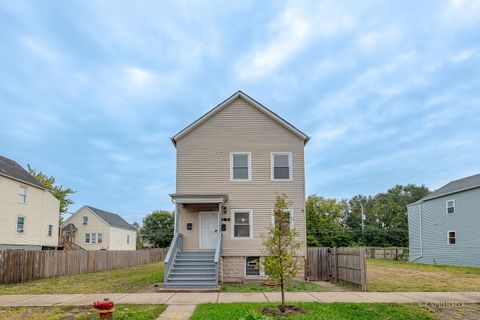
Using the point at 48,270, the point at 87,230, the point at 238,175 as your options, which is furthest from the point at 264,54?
the point at 87,230

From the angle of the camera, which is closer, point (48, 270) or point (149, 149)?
point (48, 270)

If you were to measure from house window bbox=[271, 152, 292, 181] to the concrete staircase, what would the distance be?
4.56 meters

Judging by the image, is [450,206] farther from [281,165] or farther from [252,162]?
[252,162]

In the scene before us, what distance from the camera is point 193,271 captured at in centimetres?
1480

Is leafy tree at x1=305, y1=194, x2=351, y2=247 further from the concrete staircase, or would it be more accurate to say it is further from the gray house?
the concrete staircase

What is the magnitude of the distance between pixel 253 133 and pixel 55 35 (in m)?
9.93

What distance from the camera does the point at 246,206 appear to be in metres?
17.0

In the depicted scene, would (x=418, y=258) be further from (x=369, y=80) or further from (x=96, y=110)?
(x=96, y=110)

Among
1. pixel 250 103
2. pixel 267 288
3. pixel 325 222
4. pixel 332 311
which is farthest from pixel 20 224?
pixel 325 222

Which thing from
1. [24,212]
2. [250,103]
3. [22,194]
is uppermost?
[250,103]

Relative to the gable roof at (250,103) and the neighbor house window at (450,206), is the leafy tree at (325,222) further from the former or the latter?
the gable roof at (250,103)

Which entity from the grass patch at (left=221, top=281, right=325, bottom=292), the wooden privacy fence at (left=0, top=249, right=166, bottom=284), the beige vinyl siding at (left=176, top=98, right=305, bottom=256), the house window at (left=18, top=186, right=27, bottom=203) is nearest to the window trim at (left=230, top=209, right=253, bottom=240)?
the beige vinyl siding at (left=176, top=98, right=305, bottom=256)

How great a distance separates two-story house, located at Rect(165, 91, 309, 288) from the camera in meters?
16.6

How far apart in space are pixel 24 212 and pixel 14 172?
3.16 metres
